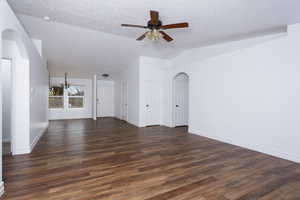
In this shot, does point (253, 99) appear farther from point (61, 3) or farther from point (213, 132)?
point (61, 3)

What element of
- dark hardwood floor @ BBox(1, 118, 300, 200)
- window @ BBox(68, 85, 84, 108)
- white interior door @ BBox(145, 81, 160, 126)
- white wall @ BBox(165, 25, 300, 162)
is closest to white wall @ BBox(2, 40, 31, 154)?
dark hardwood floor @ BBox(1, 118, 300, 200)

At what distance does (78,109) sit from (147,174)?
25.1ft

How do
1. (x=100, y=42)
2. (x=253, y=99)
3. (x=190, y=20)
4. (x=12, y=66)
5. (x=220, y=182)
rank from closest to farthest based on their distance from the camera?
(x=220, y=182), (x=12, y=66), (x=190, y=20), (x=253, y=99), (x=100, y=42)

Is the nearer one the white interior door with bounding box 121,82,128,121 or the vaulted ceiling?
the vaulted ceiling

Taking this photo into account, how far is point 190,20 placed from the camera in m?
3.47

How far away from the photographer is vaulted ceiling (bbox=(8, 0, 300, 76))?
113 inches

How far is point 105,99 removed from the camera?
9.59 meters

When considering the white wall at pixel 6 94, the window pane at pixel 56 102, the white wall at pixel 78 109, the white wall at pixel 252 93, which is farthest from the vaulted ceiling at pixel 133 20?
the window pane at pixel 56 102

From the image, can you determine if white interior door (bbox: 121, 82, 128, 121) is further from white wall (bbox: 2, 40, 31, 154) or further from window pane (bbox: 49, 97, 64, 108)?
white wall (bbox: 2, 40, 31, 154)

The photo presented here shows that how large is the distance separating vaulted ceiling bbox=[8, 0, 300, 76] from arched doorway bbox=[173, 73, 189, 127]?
1289 mm

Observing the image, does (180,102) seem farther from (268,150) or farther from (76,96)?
(76,96)

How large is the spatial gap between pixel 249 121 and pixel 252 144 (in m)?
0.55

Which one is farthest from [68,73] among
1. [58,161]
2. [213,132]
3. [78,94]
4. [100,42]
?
[213,132]

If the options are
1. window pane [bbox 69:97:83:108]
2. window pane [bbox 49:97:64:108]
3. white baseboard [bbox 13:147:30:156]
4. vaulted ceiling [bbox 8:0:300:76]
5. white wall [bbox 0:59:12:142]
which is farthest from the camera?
window pane [bbox 69:97:83:108]
